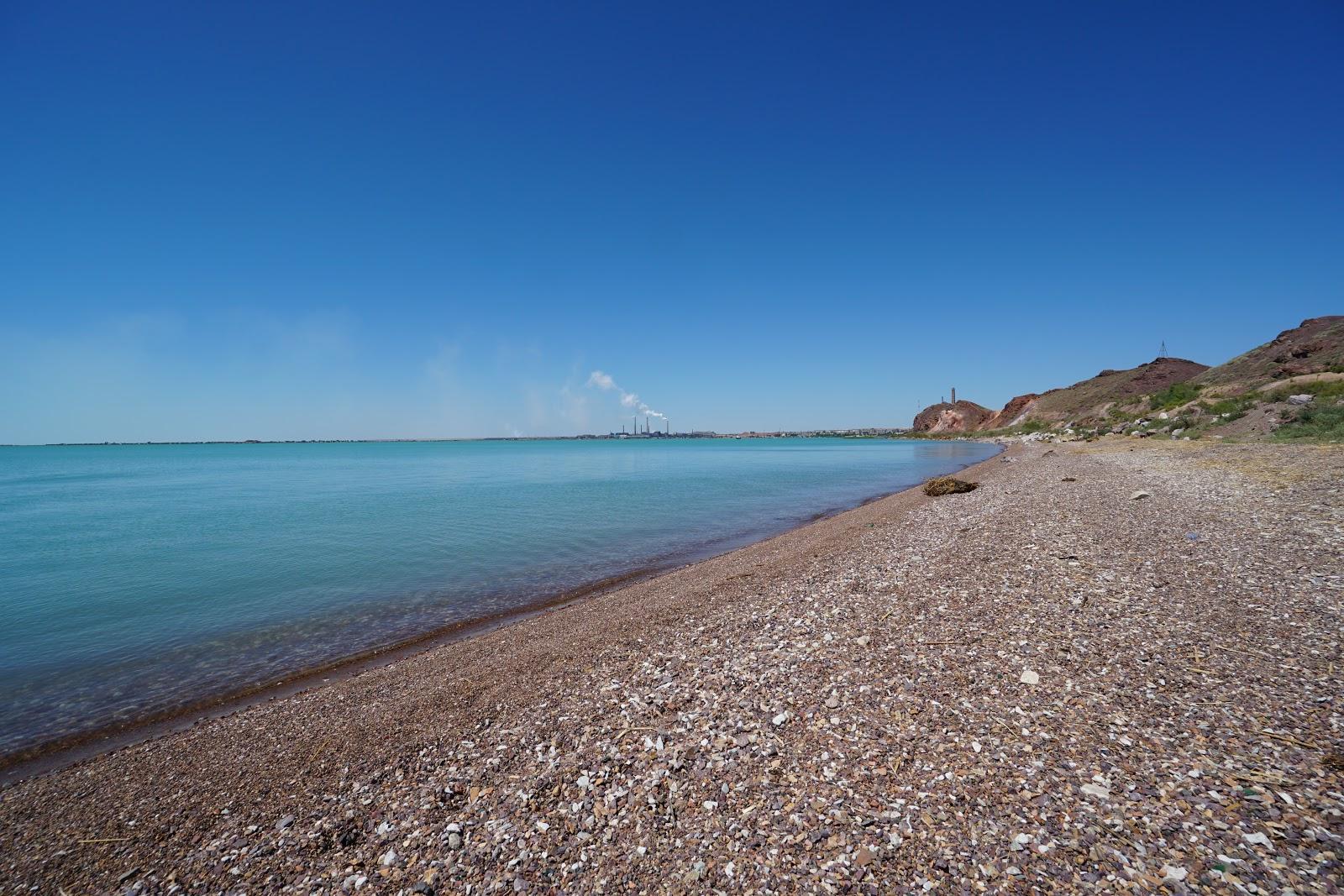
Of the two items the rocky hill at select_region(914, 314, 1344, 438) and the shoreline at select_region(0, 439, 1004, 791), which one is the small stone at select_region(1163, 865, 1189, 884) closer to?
the shoreline at select_region(0, 439, 1004, 791)

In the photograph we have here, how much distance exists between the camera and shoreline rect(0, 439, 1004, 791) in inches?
323

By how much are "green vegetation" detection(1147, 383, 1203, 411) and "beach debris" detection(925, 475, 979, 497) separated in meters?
48.2

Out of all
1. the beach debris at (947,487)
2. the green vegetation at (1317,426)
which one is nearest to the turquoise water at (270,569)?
the beach debris at (947,487)

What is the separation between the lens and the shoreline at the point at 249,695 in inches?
323

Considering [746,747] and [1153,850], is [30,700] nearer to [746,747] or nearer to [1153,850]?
[746,747]

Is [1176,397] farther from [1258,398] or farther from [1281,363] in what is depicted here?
[1258,398]

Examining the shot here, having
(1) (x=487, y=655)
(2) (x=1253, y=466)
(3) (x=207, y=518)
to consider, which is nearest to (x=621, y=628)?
(1) (x=487, y=655)

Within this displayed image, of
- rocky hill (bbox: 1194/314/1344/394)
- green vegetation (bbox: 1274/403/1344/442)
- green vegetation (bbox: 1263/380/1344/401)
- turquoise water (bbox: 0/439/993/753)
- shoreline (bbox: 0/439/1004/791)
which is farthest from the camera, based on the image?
rocky hill (bbox: 1194/314/1344/394)

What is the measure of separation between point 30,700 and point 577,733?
456 inches

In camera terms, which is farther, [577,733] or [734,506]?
[734,506]

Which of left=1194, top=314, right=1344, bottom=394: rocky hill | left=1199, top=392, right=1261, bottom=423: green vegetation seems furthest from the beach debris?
left=1194, top=314, right=1344, bottom=394: rocky hill

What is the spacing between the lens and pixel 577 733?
6.41 metres

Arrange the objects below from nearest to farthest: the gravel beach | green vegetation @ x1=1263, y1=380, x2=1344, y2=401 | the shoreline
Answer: the gravel beach < the shoreline < green vegetation @ x1=1263, y1=380, x2=1344, y2=401

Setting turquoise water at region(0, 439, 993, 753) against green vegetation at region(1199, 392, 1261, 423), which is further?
green vegetation at region(1199, 392, 1261, 423)
